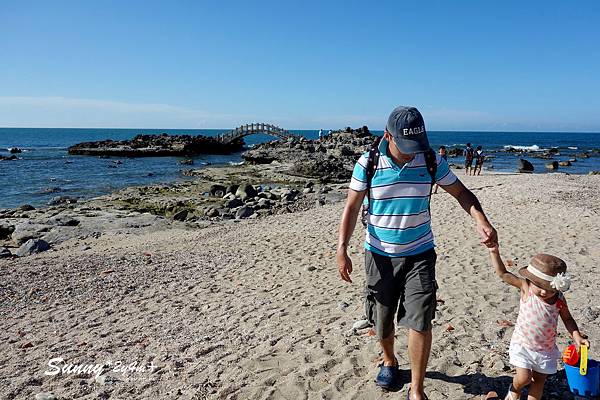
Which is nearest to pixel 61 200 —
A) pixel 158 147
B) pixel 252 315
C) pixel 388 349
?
pixel 252 315

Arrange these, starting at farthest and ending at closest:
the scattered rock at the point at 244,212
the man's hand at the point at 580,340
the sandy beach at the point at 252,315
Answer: the scattered rock at the point at 244,212 < the sandy beach at the point at 252,315 < the man's hand at the point at 580,340

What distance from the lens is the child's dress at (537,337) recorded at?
294cm

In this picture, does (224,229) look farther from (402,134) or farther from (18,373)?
(402,134)

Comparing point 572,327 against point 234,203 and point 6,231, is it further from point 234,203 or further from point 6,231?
point 234,203

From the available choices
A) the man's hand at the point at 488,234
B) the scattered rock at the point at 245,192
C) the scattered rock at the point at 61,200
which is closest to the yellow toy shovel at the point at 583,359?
the man's hand at the point at 488,234

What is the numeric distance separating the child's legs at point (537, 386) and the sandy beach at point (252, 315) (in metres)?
0.40

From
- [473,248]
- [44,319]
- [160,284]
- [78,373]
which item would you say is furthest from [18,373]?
[473,248]

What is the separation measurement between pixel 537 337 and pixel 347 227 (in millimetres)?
1374

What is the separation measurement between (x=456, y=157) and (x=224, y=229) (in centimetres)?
3330

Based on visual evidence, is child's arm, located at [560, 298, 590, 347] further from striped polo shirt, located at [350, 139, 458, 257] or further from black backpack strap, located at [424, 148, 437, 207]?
black backpack strap, located at [424, 148, 437, 207]

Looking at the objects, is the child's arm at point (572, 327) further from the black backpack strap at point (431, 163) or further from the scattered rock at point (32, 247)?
the scattered rock at point (32, 247)

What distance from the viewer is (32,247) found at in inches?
430

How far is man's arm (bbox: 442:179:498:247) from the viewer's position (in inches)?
120

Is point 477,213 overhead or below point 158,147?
overhead
